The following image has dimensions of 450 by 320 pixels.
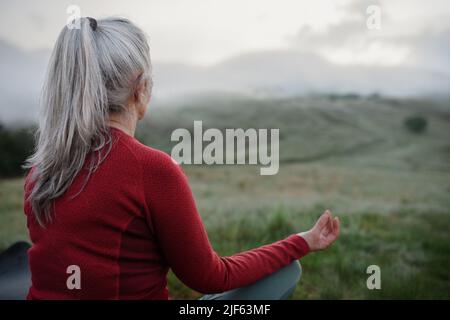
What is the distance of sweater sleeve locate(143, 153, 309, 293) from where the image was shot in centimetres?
161

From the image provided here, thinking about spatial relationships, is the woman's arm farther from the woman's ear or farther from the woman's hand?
the woman's ear

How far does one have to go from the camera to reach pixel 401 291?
3652 mm

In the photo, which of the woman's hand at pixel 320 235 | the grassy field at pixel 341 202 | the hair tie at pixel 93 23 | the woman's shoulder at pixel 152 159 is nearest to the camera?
the woman's shoulder at pixel 152 159

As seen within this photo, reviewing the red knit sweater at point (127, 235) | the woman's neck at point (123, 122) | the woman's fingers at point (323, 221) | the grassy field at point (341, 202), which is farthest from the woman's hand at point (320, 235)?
the grassy field at point (341, 202)

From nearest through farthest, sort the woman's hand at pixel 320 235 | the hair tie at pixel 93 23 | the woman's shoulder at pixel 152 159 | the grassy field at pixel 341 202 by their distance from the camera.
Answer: the woman's shoulder at pixel 152 159, the hair tie at pixel 93 23, the woman's hand at pixel 320 235, the grassy field at pixel 341 202

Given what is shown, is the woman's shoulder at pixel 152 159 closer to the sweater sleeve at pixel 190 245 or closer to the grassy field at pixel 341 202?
the sweater sleeve at pixel 190 245

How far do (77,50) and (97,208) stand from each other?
23.1 inches

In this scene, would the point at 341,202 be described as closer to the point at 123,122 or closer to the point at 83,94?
the point at 123,122

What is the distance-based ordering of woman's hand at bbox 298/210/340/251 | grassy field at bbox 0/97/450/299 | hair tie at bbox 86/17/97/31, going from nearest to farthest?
hair tie at bbox 86/17/97/31
woman's hand at bbox 298/210/340/251
grassy field at bbox 0/97/450/299

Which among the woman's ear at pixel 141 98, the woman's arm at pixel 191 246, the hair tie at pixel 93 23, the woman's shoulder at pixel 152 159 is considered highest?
the hair tie at pixel 93 23

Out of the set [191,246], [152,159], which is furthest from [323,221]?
[152,159]

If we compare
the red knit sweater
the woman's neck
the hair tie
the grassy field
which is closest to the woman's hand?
the red knit sweater

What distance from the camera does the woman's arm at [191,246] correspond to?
1.61 metres

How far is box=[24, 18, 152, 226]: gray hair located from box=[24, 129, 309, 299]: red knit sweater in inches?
2.3
